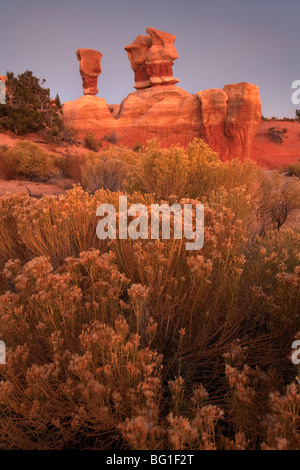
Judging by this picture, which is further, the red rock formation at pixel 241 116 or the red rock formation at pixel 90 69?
the red rock formation at pixel 90 69

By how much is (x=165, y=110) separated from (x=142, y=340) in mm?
24880

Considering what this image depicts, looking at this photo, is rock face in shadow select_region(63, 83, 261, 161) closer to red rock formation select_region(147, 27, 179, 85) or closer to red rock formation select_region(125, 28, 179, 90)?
red rock formation select_region(147, 27, 179, 85)

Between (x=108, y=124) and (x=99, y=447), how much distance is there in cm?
2703

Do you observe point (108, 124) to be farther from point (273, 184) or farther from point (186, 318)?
point (186, 318)

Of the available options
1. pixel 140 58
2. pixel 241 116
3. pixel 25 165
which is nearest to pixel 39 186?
pixel 25 165

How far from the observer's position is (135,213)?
84.1 inches

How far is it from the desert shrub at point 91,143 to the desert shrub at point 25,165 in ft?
42.8

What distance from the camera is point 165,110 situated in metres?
23.5

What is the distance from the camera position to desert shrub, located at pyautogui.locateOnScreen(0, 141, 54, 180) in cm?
951

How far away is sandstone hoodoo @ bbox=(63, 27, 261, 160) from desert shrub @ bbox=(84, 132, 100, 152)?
1973 mm

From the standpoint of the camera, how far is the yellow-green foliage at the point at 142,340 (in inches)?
45.1

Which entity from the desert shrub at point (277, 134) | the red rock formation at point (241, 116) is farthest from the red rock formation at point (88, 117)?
the desert shrub at point (277, 134)

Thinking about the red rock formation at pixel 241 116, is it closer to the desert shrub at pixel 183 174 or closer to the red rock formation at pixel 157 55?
the red rock formation at pixel 157 55
